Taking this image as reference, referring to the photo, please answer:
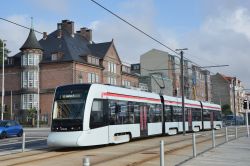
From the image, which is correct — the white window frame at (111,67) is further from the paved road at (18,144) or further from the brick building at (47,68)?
the paved road at (18,144)

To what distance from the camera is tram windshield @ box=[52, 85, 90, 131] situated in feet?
62.8

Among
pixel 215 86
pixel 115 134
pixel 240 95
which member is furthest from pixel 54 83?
pixel 240 95

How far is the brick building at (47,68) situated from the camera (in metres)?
70.4

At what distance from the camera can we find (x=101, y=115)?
67.4ft

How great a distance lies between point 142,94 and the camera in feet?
86.9

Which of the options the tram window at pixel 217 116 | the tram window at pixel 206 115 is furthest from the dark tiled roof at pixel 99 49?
the tram window at pixel 206 115

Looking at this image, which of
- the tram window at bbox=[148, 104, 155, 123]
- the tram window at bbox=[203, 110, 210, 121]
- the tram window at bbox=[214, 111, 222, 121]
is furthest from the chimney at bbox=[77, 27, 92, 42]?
the tram window at bbox=[148, 104, 155, 123]

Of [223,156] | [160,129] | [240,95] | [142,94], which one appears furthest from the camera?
[240,95]

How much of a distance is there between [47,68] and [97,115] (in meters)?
53.0

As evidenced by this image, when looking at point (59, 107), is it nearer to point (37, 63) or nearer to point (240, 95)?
point (37, 63)

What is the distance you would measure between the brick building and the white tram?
140 feet

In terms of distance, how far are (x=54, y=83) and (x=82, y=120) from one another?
5225cm

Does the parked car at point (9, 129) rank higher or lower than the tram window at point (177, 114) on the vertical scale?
lower

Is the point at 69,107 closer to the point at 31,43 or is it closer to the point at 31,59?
the point at 31,59
